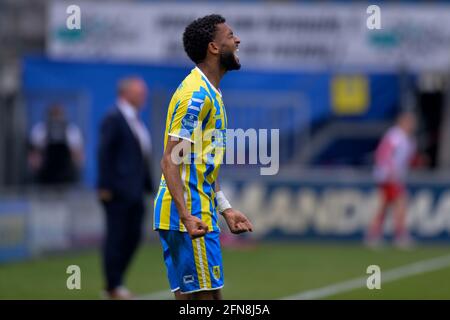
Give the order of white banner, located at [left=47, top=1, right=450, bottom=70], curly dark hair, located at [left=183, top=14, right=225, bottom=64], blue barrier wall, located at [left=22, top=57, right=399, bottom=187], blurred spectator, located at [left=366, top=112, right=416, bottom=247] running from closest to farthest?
1. curly dark hair, located at [left=183, top=14, right=225, bottom=64]
2. blurred spectator, located at [left=366, top=112, right=416, bottom=247]
3. blue barrier wall, located at [left=22, top=57, right=399, bottom=187]
4. white banner, located at [left=47, top=1, right=450, bottom=70]

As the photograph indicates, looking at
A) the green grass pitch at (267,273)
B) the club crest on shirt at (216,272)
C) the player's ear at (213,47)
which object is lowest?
the green grass pitch at (267,273)

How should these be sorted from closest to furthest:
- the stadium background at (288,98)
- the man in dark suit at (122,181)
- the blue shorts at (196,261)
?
the blue shorts at (196,261) → the man in dark suit at (122,181) → the stadium background at (288,98)

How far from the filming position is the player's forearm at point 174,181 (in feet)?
23.6

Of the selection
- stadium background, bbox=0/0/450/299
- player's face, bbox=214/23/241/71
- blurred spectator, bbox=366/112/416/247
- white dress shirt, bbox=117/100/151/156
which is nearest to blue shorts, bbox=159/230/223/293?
player's face, bbox=214/23/241/71

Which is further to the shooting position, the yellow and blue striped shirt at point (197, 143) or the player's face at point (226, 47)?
the player's face at point (226, 47)

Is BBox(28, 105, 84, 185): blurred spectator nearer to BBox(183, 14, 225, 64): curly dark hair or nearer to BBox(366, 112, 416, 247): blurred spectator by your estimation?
BBox(366, 112, 416, 247): blurred spectator

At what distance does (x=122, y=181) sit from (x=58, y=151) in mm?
8861

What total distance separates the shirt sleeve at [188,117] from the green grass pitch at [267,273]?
198 inches

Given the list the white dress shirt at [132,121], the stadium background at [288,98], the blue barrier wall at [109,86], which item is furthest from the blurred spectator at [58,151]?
the white dress shirt at [132,121]

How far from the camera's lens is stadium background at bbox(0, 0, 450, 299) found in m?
20.2

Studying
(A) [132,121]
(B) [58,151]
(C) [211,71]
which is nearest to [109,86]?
(B) [58,151]

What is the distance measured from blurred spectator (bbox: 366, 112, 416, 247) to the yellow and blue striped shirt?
1234 cm

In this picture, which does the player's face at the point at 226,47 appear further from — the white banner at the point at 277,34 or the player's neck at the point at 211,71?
the white banner at the point at 277,34

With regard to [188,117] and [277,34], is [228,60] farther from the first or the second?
[277,34]
